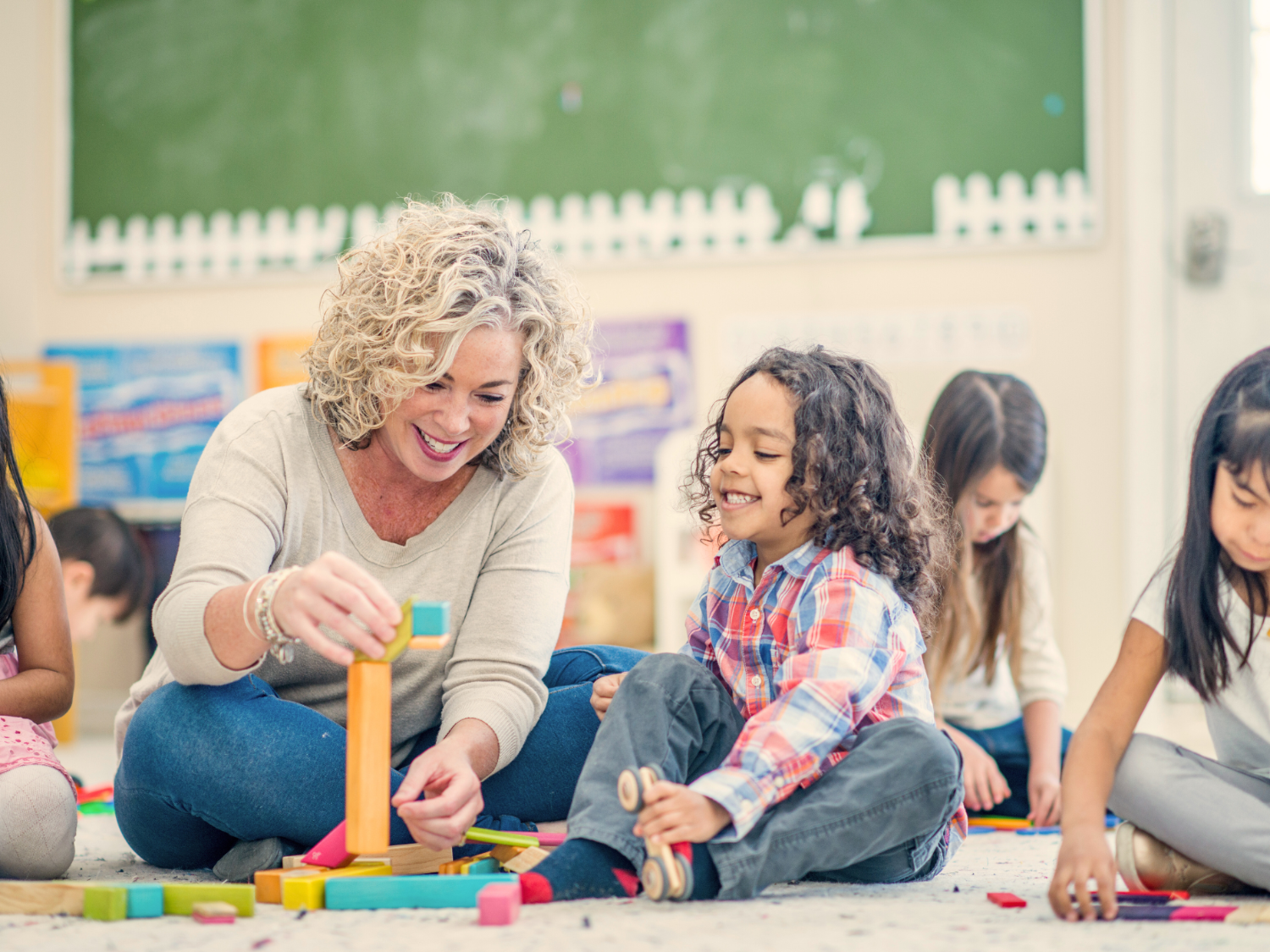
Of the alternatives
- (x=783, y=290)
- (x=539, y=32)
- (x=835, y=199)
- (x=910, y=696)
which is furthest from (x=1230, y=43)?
(x=910, y=696)

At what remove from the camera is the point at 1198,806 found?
1046 mm

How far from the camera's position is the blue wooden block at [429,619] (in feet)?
3.11

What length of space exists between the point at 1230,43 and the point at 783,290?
45.6 inches

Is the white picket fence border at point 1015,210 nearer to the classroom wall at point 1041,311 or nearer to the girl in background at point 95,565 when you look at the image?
the classroom wall at point 1041,311

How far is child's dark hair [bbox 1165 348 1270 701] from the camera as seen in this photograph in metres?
1.07

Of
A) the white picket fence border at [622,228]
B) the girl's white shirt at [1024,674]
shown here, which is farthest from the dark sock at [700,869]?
the white picket fence border at [622,228]

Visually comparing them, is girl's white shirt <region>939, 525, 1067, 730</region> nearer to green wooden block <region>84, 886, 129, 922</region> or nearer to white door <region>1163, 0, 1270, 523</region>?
green wooden block <region>84, 886, 129, 922</region>

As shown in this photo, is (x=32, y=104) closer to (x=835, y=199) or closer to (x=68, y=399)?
(x=68, y=399)

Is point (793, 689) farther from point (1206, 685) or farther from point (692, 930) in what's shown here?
point (1206, 685)

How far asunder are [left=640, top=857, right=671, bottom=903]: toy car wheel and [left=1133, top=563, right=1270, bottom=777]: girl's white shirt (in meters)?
0.49

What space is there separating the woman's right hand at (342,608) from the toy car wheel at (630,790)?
21 cm

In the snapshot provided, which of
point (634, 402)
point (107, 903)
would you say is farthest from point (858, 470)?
point (634, 402)

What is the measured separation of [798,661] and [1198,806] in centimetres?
36

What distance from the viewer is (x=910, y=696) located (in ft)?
3.68
